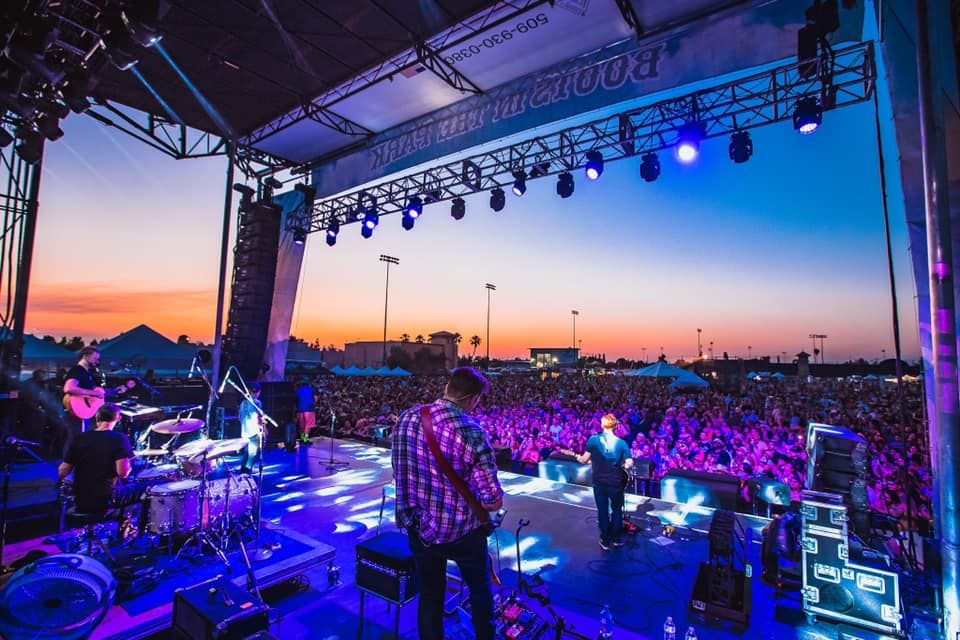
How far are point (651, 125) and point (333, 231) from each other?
704 cm

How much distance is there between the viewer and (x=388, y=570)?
111 inches

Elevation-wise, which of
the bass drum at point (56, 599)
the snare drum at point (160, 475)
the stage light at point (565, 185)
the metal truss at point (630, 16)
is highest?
the metal truss at point (630, 16)

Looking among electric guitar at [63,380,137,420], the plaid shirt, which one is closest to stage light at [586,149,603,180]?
the plaid shirt

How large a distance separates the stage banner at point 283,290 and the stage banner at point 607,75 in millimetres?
3294

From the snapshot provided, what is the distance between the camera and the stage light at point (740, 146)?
5.79 metres

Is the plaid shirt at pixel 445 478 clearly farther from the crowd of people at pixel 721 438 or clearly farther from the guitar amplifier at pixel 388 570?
the crowd of people at pixel 721 438

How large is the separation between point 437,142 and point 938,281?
22.4ft

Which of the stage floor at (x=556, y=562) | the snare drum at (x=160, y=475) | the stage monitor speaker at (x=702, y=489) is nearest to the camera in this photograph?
the stage floor at (x=556, y=562)

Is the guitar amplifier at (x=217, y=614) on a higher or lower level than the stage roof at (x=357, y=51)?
lower

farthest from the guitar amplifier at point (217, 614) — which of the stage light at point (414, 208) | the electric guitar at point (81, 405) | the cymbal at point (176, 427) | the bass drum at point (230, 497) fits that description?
the stage light at point (414, 208)

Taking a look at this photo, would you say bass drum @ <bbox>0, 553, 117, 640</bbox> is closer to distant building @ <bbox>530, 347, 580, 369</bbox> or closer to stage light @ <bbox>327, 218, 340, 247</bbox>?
stage light @ <bbox>327, 218, 340, 247</bbox>

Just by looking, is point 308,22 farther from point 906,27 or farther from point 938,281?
point 938,281

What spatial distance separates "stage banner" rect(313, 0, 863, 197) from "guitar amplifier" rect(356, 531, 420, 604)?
5830 mm

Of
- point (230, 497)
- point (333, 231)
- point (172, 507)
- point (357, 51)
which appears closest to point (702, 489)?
point (230, 497)
